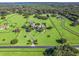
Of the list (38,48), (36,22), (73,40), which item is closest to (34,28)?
(36,22)

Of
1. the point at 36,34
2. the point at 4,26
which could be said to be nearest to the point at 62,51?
the point at 36,34

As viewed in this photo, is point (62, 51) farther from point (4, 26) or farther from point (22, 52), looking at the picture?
point (4, 26)

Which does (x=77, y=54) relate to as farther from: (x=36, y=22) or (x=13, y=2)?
(x=13, y=2)

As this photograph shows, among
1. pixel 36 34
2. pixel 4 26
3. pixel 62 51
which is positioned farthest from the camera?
pixel 4 26

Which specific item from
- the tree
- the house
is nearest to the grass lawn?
the tree

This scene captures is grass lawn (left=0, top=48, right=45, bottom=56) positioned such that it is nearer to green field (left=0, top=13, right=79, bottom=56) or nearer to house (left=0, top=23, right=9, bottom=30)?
green field (left=0, top=13, right=79, bottom=56)

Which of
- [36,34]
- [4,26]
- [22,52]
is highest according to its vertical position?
Result: [4,26]

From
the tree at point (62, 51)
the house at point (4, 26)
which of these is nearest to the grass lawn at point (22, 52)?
the tree at point (62, 51)
